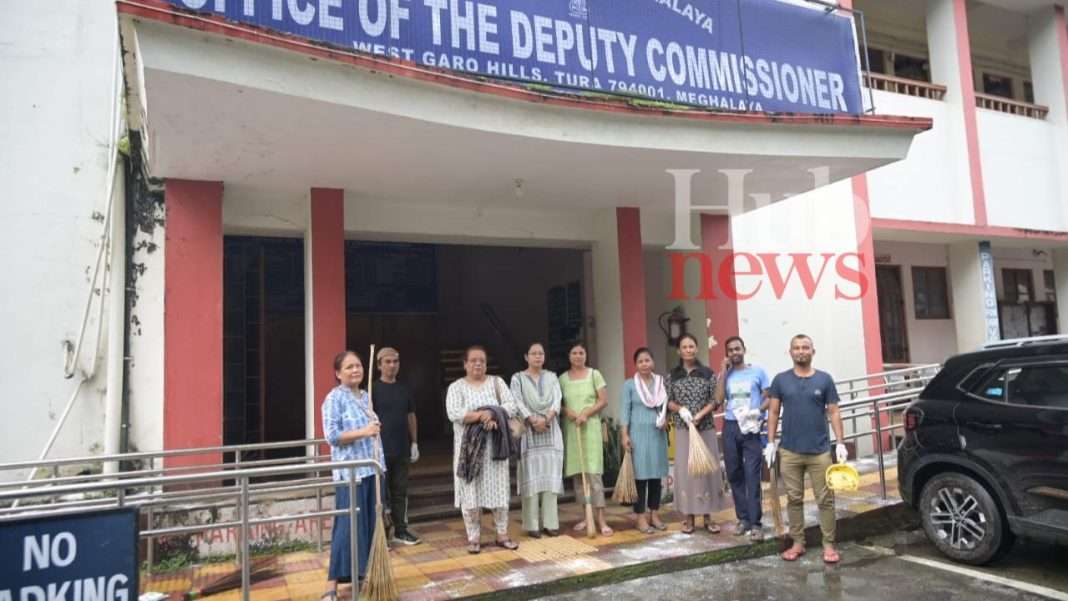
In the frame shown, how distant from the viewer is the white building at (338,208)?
4.24 meters

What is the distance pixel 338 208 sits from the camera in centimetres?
583

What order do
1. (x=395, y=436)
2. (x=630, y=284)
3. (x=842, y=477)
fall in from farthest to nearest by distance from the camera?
(x=630, y=284) < (x=395, y=436) < (x=842, y=477)

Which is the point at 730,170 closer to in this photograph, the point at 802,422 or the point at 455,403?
the point at 802,422

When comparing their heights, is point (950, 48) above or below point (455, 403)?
above

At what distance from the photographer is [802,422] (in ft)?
16.0

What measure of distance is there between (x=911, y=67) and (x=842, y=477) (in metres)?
9.52

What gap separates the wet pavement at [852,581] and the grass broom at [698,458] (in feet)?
2.39

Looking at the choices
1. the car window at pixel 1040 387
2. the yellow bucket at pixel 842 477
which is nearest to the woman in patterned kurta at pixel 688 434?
the yellow bucket at pixel 842 477

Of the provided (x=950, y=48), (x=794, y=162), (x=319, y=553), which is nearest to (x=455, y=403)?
(x=319, y=553)

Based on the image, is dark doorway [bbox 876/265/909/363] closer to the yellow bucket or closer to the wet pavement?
the wet pavement

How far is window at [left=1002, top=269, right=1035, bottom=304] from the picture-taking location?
12.1m

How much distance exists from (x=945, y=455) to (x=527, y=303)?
262 inches

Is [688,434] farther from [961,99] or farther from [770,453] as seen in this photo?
[961,99]

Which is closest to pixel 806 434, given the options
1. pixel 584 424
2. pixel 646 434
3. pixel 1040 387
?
pixel 646 434
